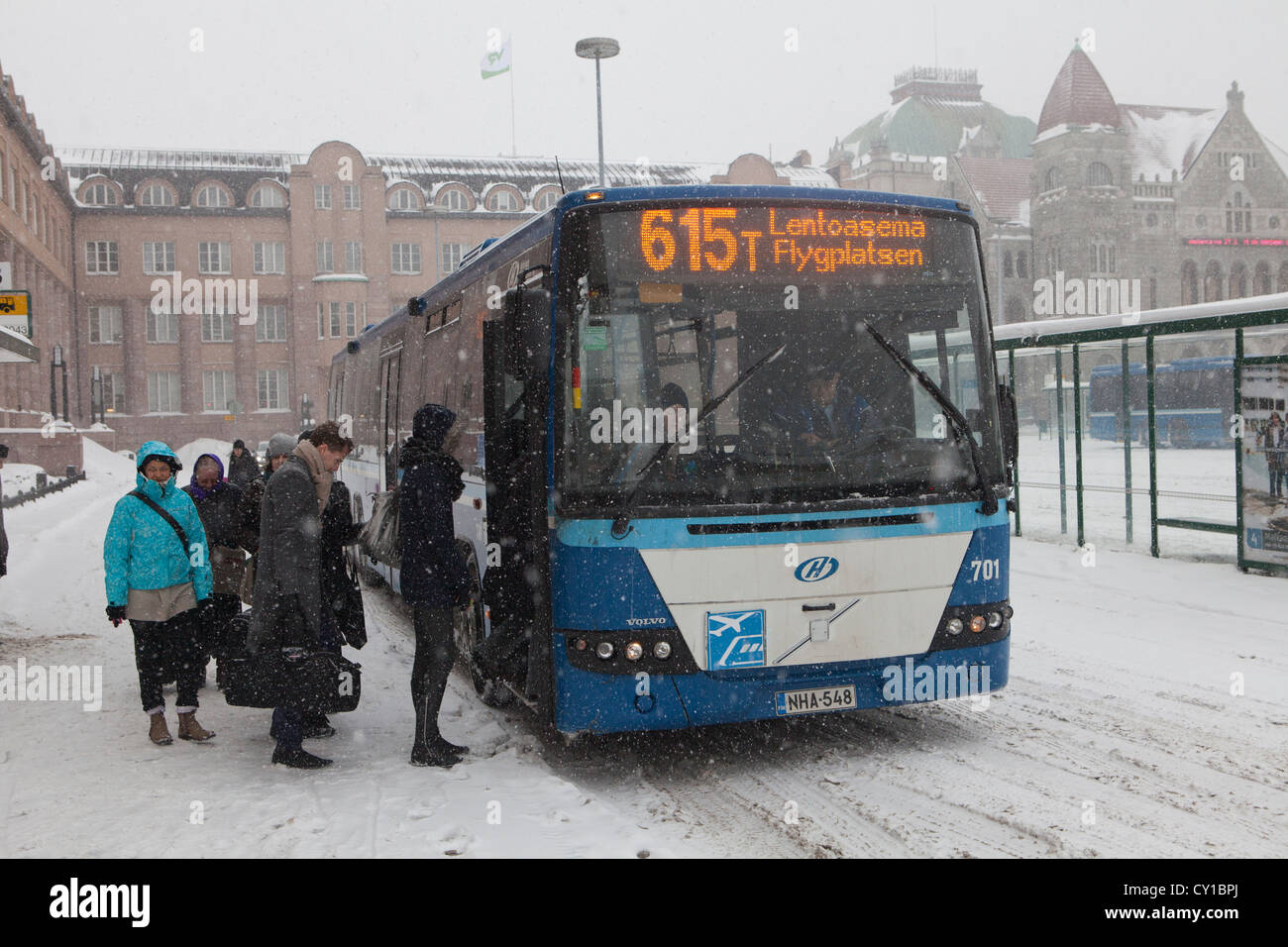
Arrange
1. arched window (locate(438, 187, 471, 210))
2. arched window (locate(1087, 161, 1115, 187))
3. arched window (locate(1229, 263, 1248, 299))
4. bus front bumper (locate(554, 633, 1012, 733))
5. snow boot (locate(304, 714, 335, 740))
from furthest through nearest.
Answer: arched window (locate(1229, 263, 1248, 299))
arched window (locate(1087, 161, 1115, 187))
arched window (locate(438, 187, 471, 210))
snow boot (locate(304, 714, 335, 740))
bus front bumper (locate(554, 633, 1012, 733))

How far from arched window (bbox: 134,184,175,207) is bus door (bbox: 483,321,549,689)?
66323mm

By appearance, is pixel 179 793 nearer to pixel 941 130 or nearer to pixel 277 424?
pixel 277 424

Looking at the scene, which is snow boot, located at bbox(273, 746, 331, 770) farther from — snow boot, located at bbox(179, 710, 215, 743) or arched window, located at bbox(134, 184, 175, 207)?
arched window, located at bbox(134, 184, 175, 207)

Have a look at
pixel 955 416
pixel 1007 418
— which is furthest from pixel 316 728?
pixel 1007 418

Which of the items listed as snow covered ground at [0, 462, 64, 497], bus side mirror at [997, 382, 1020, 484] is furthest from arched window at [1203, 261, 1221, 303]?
bus side mirror at [997, 382, 1020, 484]

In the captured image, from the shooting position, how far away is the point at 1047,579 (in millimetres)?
13281

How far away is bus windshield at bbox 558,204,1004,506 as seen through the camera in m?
6.13

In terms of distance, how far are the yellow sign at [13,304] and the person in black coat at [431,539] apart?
7059 mm

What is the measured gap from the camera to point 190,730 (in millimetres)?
7418

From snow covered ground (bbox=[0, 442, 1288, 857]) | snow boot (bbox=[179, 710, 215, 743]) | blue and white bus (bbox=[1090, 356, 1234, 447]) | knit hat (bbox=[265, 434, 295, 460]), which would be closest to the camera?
snow covered ground (bbox=[0, 442, 1288, 857])

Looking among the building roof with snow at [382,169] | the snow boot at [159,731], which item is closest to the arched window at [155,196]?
the building roof with snow at [382,169]

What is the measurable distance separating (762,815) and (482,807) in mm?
1344

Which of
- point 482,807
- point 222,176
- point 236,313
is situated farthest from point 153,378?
point 482,807

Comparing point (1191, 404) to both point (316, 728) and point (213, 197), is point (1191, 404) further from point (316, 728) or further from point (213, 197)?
point (213, 197)
